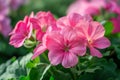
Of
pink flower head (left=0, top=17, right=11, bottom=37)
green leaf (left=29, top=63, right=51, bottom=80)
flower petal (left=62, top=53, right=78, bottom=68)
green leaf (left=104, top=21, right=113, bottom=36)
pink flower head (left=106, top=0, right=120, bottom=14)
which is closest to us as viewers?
flower petal (left=62, top=53, right=78, bottom=68)

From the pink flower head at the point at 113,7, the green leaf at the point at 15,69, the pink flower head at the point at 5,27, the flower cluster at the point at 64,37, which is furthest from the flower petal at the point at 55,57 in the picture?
the pink flower head at the point at 5,27

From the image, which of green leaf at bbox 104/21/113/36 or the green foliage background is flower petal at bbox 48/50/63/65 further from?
green leaf at bbox 104/21/113/36

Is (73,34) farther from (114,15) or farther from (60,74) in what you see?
(114,15)

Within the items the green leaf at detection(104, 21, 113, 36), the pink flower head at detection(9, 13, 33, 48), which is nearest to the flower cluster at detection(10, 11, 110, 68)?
the pink flower head at detection(9, 13, 33, 48)

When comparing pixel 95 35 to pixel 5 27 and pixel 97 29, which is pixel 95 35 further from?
pixel 5 27

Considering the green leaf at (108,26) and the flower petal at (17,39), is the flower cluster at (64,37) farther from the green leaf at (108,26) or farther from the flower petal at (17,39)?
the green leaf at (108,26)

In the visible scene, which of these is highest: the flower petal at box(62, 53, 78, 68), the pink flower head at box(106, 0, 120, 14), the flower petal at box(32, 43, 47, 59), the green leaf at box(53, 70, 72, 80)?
the flower petal at box(32, 43, 47, 59)

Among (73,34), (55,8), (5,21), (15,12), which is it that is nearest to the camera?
(73,34)

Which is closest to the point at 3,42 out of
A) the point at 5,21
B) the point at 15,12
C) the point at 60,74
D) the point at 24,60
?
the point at 5,21
